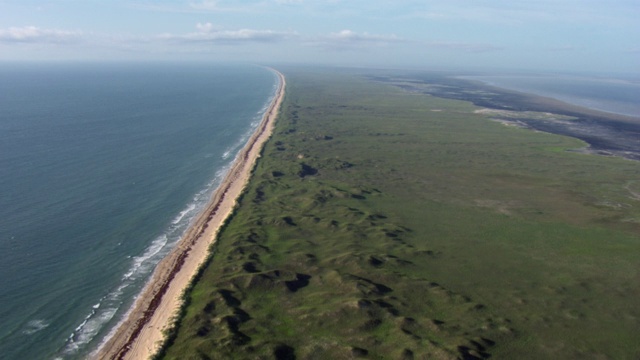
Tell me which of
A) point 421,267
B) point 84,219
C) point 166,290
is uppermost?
point 421,267

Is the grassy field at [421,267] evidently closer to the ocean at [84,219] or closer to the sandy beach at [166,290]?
the sandy beach at [166,290]

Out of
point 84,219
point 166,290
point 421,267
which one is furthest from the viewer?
point 84,219

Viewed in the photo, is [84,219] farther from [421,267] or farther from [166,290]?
[421,267]

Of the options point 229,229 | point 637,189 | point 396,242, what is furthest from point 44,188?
point 637,189

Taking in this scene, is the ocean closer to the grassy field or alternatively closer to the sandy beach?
the sandy beach

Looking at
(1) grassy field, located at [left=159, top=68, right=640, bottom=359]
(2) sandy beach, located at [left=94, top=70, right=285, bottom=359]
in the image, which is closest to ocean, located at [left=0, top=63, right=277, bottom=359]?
(2) sandy beach, located at [left=94, top=70, right=285, bottom=359]

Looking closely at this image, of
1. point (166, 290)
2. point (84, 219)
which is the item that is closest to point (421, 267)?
point (166, 290)

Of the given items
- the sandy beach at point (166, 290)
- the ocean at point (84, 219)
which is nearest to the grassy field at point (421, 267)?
the sandy beach at point (166, 290)
